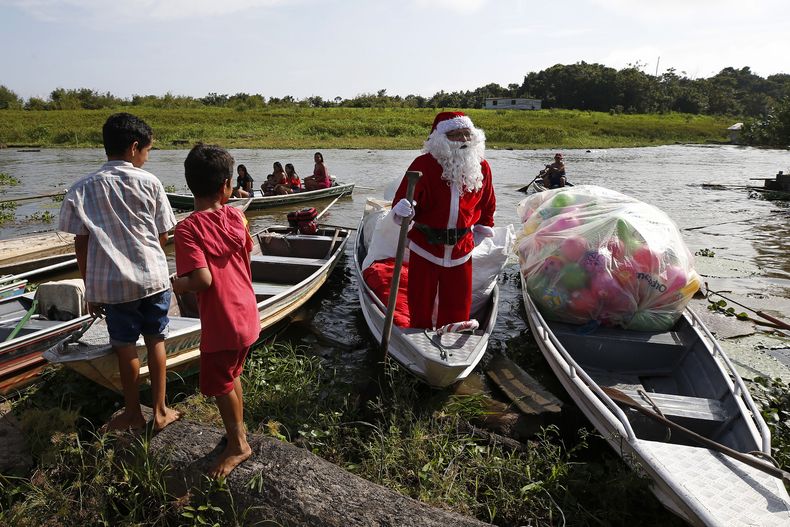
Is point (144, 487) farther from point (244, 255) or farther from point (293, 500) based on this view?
point (244, 255)

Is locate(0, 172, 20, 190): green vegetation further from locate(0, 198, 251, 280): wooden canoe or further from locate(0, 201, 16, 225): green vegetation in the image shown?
locate(0, 198, 251, 280): wooden canoe

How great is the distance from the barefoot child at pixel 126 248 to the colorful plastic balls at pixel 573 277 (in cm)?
371

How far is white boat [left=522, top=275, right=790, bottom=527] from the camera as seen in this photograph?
281 cm

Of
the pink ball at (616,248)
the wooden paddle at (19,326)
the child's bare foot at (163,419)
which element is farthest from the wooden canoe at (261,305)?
the pink ball at (616,248)

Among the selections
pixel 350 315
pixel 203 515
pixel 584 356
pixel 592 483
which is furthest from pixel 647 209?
pixel 203 515

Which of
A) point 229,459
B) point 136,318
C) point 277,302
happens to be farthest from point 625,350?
point 136,318

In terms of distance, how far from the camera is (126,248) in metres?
2.96

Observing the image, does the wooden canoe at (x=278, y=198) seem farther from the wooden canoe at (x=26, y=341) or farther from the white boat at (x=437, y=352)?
the white boat at (x=437, y=352)

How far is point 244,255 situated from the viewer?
9.15 ft

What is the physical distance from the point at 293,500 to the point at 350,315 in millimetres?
4380

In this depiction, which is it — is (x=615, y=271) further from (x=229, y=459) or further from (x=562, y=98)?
(x=562, y=98)

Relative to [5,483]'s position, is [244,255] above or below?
above

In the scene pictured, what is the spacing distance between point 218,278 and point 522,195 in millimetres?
16265

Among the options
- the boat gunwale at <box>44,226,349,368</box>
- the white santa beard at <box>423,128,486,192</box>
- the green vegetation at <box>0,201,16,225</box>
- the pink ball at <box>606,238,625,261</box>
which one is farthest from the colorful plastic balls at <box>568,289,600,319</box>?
the green vegetation at <box>0,201,16,225</box>
